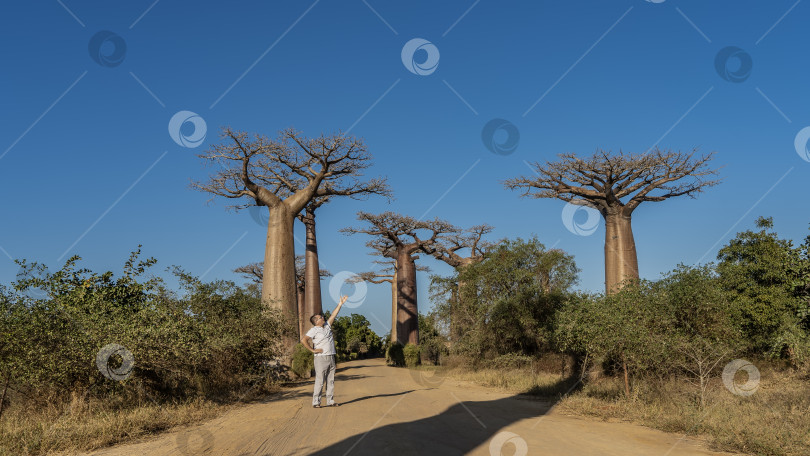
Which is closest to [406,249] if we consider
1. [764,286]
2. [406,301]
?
[406,301]

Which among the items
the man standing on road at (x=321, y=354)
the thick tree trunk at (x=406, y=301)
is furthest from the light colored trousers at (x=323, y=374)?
the thick tree trunk at (x=406, y=301)

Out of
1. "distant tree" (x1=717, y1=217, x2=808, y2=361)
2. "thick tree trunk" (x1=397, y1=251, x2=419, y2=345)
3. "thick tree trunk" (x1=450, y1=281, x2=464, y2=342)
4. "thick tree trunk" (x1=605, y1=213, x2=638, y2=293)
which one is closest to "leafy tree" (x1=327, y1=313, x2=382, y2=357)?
"thick tree trunk" (x1=397, y1=251, x2=419, y2=345)

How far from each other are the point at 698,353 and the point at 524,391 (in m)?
4.25

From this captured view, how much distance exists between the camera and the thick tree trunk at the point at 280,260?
1600cm

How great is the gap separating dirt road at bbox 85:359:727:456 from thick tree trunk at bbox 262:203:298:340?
821 cm

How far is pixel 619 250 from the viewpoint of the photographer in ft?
53.0

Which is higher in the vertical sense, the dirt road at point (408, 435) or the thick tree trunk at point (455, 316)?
the thick tree trunk at point (455, 316)

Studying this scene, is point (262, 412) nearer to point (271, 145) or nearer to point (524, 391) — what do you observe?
point (524, 391)

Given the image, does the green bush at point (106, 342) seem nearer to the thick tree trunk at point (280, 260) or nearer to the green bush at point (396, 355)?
the thick tree trunk at point (280, 260)

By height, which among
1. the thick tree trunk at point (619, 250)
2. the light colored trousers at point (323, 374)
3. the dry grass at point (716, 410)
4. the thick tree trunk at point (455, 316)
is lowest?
the dry grass at point (716, 410)

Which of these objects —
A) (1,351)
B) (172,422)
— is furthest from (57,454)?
(1,351)

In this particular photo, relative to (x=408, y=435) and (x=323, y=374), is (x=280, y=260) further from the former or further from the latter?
(x=408, y=435)

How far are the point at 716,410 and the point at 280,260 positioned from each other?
12.8m

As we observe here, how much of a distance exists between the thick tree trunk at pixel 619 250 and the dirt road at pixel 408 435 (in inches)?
374
